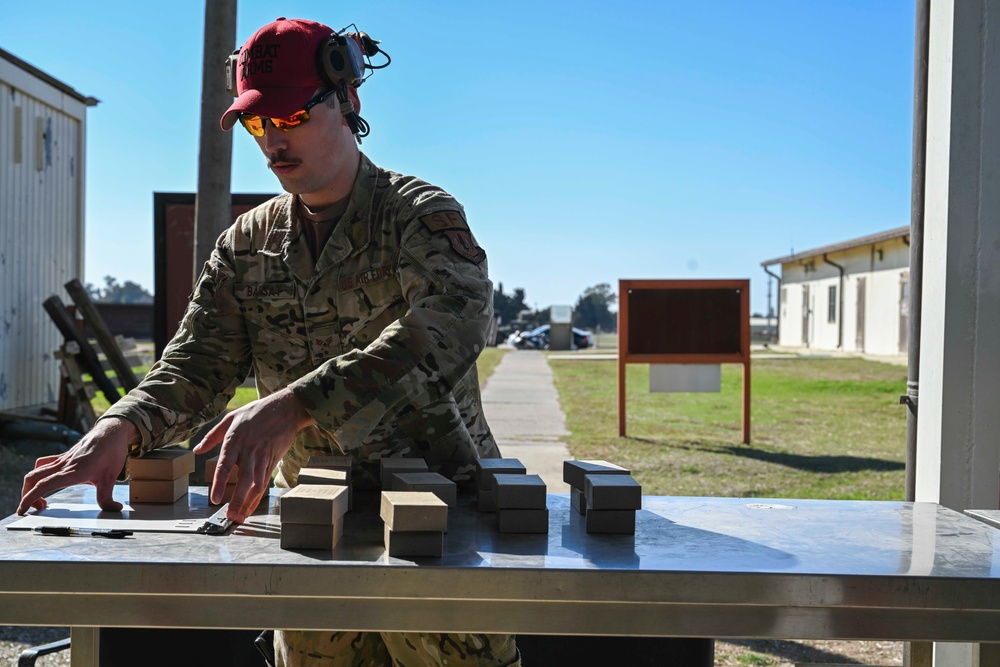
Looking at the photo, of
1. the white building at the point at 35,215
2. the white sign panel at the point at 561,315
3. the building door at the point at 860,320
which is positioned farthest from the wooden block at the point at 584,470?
the white sign panel at the point at 561,315

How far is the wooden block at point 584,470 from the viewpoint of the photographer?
1869 mm

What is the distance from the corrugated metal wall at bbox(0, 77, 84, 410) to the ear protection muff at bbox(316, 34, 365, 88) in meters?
9.55

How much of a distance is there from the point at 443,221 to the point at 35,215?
10661mm

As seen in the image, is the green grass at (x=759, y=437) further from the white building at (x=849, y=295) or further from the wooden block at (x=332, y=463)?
the white building at (x=849, y=295)

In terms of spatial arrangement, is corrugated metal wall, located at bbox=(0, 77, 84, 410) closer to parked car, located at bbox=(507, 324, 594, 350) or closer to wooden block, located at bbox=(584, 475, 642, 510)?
wooden block, located at bbox=(584, 475, 642, 510)

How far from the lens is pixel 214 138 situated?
482 centimetres

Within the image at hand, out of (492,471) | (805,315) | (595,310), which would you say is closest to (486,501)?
(492,471)

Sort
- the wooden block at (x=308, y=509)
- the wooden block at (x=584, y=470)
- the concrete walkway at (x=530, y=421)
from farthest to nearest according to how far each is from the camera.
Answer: the concrete walkway at (x=530, y=421), the wooden block at (x=584, y=470), the wooden block at (x=308, y=509)

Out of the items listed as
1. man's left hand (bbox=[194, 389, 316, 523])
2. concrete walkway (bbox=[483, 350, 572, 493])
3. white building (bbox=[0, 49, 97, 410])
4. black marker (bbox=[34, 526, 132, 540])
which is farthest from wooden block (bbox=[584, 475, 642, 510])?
white building (bbox=[0, 49, 97, 410])

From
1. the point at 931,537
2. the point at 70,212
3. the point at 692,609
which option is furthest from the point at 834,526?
the point at 70,212

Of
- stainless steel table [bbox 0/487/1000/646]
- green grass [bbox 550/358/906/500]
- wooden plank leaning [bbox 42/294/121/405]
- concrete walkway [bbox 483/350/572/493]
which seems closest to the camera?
stainless steel table [bbox 0/487/1000/646]

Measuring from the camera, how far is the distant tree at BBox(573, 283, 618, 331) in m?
92.5

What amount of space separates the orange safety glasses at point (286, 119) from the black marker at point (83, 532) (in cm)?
96

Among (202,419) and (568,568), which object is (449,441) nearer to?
(202,419)
